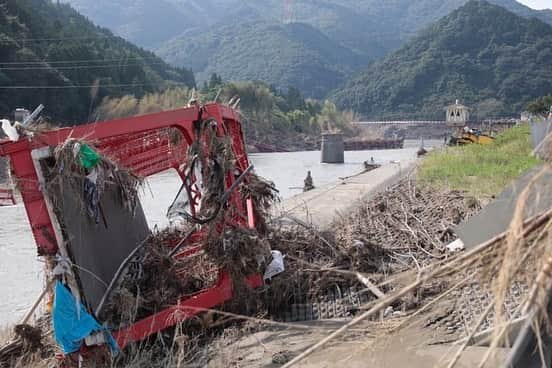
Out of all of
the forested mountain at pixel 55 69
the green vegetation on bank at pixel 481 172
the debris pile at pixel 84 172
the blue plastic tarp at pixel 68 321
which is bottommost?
the green vegetation on bank at pixel 481 172

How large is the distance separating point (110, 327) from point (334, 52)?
17824cm

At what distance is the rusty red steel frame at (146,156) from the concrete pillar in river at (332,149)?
40741mm

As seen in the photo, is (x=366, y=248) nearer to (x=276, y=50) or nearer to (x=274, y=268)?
(x=274, y=268)

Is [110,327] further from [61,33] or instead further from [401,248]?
[61,33]

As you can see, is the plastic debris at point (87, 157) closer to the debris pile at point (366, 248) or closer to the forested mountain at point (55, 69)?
the debris pile at point (366, 248)

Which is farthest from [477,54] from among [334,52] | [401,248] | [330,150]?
[401,248]

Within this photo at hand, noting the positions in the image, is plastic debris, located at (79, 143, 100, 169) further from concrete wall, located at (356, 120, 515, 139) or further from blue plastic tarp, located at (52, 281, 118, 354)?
concrete wall, located at (356, 120, 515, 139)

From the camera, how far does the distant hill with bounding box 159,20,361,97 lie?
159 meters

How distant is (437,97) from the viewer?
391 feet

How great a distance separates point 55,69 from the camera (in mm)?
52344

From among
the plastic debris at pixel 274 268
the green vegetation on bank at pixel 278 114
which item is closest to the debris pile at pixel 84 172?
the plastic debris at pixel 274 268

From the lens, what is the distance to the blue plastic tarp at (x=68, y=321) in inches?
196

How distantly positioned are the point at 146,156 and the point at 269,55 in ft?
541

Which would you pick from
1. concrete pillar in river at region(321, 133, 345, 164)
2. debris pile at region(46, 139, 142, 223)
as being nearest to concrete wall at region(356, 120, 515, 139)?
concrete pillar in river at region(321, 133, 345, 164)
